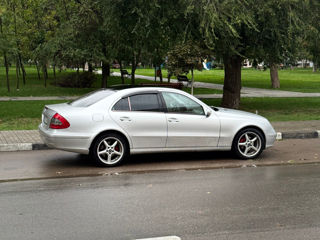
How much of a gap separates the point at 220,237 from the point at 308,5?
1248 cm

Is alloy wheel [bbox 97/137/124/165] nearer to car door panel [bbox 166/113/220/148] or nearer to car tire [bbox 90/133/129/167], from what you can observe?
car tire [bbox 90/133/129/167]

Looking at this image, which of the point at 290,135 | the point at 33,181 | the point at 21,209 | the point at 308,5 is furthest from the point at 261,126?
the point at 308,5

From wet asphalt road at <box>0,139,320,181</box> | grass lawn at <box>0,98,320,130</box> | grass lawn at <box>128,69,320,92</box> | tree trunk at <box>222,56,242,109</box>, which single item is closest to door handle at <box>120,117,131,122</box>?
wet asphalt road at <box>0,139,320,181</box>

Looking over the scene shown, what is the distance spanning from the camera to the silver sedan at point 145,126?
8.44m

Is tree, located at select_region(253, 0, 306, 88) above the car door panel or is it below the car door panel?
above

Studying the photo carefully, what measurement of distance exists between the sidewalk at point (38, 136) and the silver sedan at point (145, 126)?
1620mm

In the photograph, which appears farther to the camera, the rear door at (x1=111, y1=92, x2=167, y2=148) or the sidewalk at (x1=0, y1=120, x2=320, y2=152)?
the sidewalk at (x1=0, y1=120, x2=320, y2=152)

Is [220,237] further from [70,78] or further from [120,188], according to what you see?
[70,78]

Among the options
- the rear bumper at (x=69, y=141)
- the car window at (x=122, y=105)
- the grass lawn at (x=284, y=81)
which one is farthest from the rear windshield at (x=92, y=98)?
the grass lawn at (x=284, y=81)

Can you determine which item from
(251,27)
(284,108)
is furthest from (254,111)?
(251,27)

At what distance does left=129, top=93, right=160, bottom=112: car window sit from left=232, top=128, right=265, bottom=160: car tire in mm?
1672

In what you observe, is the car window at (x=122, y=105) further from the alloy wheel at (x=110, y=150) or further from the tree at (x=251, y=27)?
the tree at (x=251, y=27)

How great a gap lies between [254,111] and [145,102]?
409 inches

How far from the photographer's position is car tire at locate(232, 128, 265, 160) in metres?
9.25
